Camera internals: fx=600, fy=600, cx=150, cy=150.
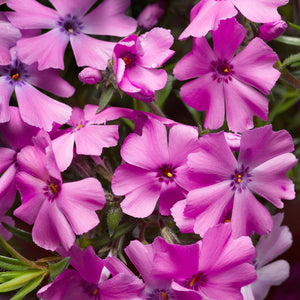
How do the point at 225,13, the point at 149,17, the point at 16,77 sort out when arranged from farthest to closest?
the point at 149,17 < the point at 16,77 < the point at 225,13

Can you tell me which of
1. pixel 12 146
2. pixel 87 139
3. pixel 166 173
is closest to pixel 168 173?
pixel 166 173

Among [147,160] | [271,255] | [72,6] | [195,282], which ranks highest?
[72,6]

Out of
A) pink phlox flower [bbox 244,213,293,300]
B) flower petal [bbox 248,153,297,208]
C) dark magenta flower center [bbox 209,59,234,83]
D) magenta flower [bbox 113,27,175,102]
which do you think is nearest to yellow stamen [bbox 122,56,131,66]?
magenta flower [bbox 113,27,175,102]

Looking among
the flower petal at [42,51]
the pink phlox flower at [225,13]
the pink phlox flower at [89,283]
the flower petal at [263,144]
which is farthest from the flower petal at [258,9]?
the pink phlox flower at [89,283]

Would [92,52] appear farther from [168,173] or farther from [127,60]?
[168,173]

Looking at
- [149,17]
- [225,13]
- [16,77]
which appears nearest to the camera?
[225,13]

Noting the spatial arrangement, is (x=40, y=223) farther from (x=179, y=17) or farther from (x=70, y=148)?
(x=179, y=17)

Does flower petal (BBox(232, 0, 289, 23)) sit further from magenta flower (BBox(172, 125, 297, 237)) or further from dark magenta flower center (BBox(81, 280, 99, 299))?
dark magenta flower center (BBox(81, 280, 99, 299))

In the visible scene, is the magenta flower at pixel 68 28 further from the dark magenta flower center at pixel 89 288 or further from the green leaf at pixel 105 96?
the dark magenta flower center at pixel 89 288
